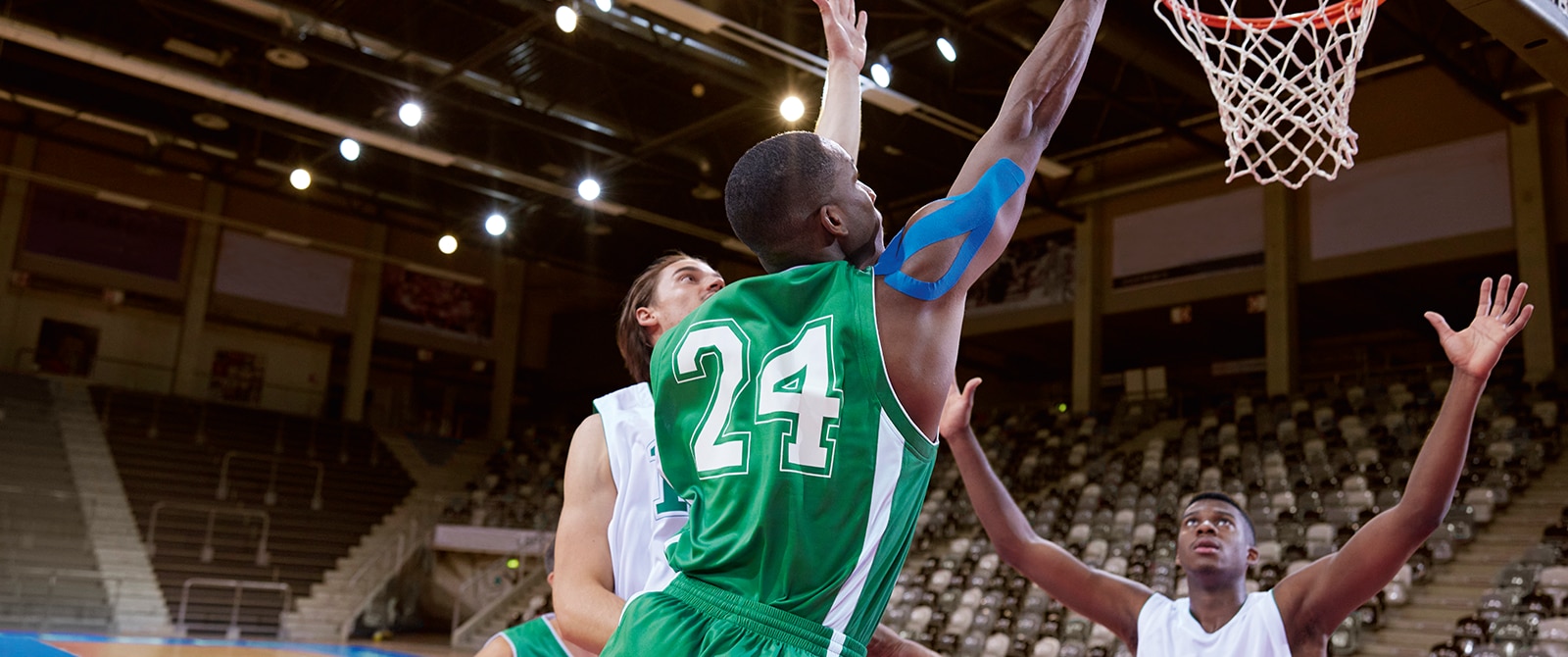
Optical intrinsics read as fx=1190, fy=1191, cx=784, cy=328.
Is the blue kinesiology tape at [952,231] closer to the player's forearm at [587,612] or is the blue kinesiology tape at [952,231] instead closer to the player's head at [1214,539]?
the player's forearm at [587,612]

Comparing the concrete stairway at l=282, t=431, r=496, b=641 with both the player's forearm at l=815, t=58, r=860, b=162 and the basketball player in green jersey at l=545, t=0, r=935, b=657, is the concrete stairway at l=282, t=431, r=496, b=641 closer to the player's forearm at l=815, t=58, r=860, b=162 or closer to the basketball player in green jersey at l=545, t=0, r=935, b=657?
the basketball player in green jersey at l=545, t=0, r=935, b=657

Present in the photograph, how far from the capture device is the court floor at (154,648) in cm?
1128

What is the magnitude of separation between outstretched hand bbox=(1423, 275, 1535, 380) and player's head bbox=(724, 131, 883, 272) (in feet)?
5.28

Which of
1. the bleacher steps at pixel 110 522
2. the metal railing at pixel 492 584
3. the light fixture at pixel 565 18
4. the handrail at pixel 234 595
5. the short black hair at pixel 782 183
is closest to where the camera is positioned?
the short black hair at pixel 782 183

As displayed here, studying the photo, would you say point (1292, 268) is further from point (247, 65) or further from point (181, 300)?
point (181, 300)

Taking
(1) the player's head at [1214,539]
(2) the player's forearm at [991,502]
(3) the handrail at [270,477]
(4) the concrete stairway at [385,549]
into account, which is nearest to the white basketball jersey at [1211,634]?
(1) the player's head at [1214,539]

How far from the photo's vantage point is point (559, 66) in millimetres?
15719

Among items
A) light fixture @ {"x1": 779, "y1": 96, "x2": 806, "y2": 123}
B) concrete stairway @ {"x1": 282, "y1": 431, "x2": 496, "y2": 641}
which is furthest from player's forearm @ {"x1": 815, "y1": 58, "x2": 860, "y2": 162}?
concrete stairway @ {"x1": 282, "y1": 431, "x2": 496, "y2": 641}

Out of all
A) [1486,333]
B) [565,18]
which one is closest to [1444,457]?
[1486,333]

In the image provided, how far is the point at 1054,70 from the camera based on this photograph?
1.83m

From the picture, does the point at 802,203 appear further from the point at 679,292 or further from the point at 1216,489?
the point at 1216,489

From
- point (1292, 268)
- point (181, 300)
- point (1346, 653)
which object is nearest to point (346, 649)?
point (181, 300)

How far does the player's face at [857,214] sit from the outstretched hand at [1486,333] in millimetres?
1567

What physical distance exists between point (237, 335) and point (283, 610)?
25.3ft
